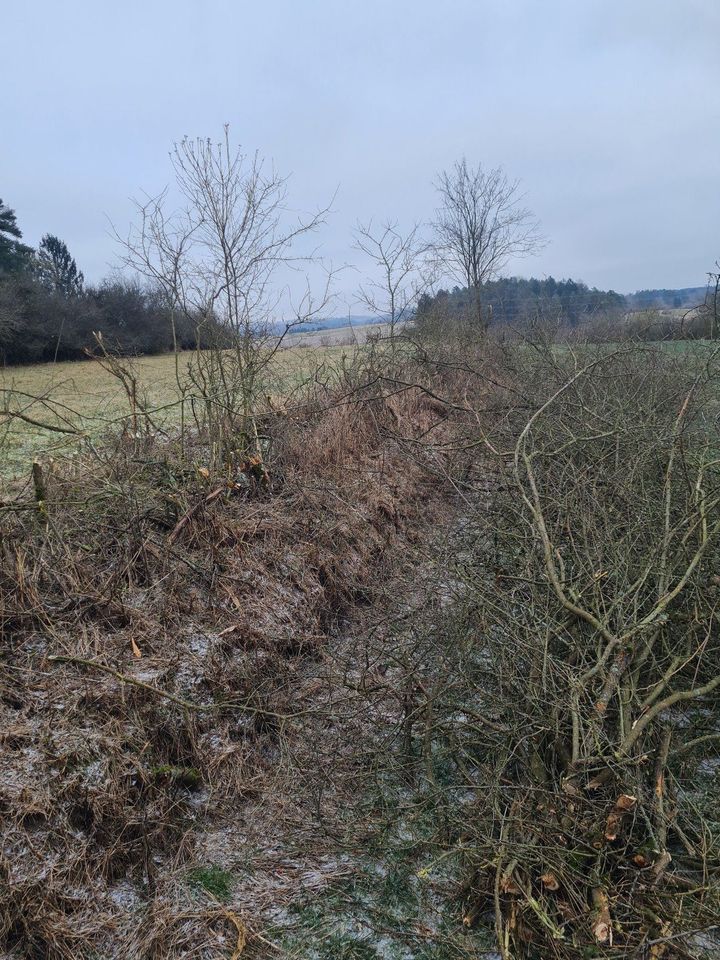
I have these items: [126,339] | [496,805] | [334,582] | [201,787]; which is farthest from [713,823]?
[126,339]

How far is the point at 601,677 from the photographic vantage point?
382cm

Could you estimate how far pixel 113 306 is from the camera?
28234 mm

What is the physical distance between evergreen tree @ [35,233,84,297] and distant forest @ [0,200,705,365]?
86 mm

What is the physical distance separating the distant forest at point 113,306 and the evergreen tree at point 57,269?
9 cm

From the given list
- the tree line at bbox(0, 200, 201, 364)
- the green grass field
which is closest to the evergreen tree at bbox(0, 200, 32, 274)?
the tree line at bbox(0, 200, 201, 364)

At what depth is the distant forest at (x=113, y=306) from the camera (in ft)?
57.3

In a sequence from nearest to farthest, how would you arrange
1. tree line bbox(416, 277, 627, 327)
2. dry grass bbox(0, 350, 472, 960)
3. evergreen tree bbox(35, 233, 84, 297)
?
1. dry grass bbox(0, 350, 472, 960)
2. tree line bbox(416, 277, 627, 327)
3. evergreen tree bbox(35, 233, 84, 297)

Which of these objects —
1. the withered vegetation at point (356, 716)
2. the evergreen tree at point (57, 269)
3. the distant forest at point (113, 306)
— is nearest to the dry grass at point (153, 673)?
the withered vegetation at point (356, 716)

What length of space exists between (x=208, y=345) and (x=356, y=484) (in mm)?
2556

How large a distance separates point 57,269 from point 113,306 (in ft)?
30.7

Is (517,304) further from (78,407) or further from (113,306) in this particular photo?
(113,306)

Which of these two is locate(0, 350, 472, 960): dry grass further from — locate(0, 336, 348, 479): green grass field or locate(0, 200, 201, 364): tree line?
locate(0, 200, 201, 364): tree line

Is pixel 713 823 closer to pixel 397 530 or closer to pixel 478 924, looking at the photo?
pixel 478 924

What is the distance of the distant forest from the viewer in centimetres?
1747
